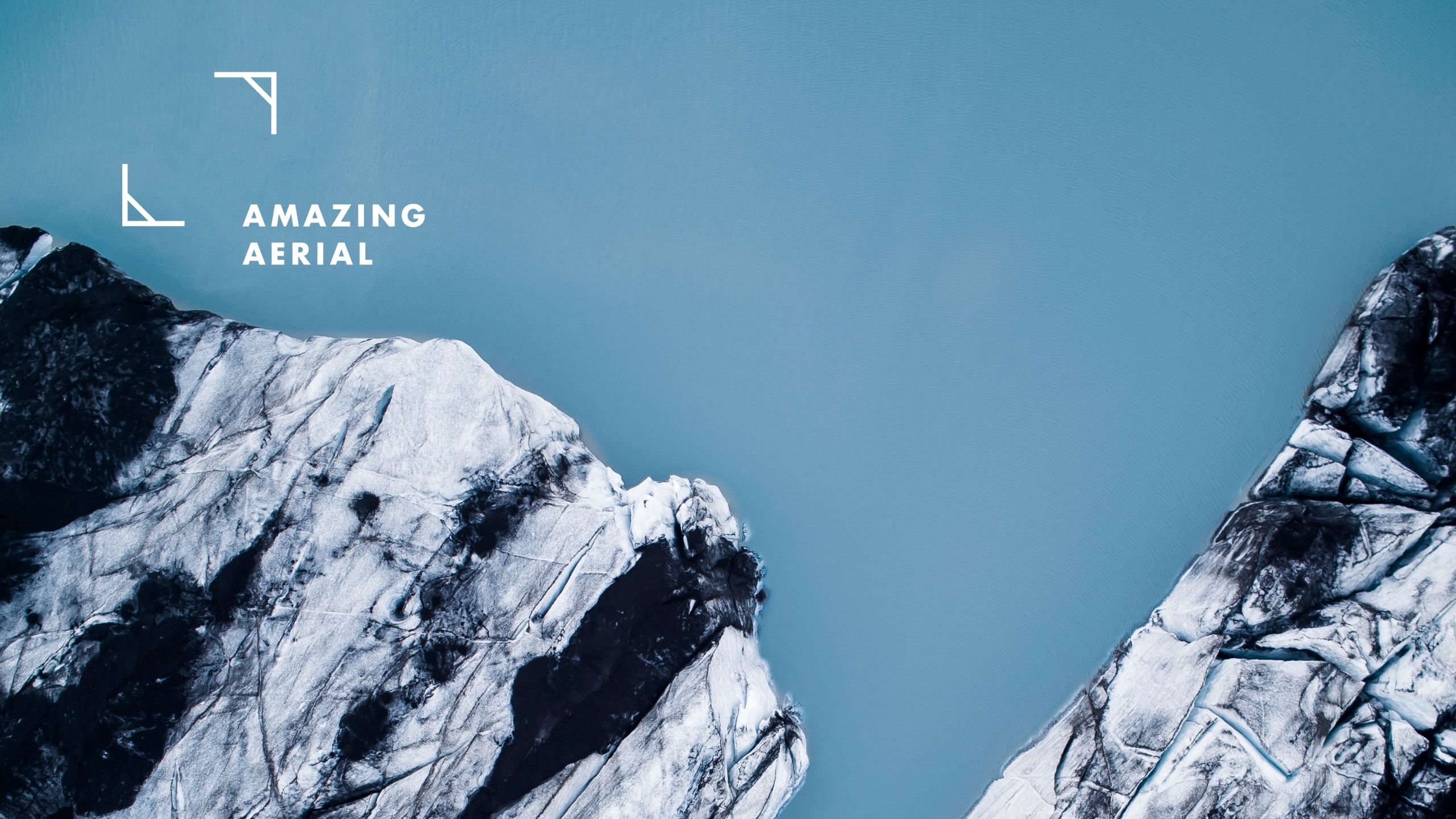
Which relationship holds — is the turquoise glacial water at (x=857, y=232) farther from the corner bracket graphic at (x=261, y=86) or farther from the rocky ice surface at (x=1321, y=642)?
the rocky ice surface at (x=1321, y=642)

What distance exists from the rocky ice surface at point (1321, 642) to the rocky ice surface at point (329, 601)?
1.13 ft

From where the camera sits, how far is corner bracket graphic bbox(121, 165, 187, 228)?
6199 millimetres

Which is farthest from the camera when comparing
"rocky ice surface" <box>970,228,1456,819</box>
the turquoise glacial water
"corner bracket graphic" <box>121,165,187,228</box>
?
"corner bracket graphic" <box>121,165,187,228</box>

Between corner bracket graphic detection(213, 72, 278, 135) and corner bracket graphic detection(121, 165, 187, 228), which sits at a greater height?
corner bracket graphic detection(213, 72, 278, 135)

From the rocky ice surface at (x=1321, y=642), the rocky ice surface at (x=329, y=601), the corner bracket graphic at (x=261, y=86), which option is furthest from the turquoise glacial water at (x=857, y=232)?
the rocky ice surface at (x=329, y=601)

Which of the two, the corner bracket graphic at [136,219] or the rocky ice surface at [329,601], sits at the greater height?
the corner bracket graphic at [136,219]

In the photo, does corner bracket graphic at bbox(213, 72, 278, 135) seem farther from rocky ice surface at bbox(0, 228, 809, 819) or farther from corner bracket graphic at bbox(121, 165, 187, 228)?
rocky ice surface at bbox(0, 228, 809, 819)

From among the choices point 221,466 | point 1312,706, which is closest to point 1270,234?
point 1312,706

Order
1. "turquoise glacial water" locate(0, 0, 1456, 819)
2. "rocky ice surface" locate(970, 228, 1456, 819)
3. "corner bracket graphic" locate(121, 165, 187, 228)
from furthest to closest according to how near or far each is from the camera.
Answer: "corner bracket graphic" locate(121, 165, 187, 228) < "turquoise glacial water" locate(0, 0, 1456, 819) < "rocky ice surface" locate(970, 228, 1456, 819)

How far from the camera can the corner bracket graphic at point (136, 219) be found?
6.20 metres

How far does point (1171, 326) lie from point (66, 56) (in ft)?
33.9

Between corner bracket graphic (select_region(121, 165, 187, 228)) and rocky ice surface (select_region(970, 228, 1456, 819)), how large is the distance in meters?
8.64

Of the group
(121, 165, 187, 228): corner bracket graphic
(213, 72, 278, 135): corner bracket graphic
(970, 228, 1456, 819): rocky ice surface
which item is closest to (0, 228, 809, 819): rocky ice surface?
(970, 228, 1456, 819): rocky ice surface

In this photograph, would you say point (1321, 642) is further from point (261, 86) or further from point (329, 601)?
point (261, 86)
